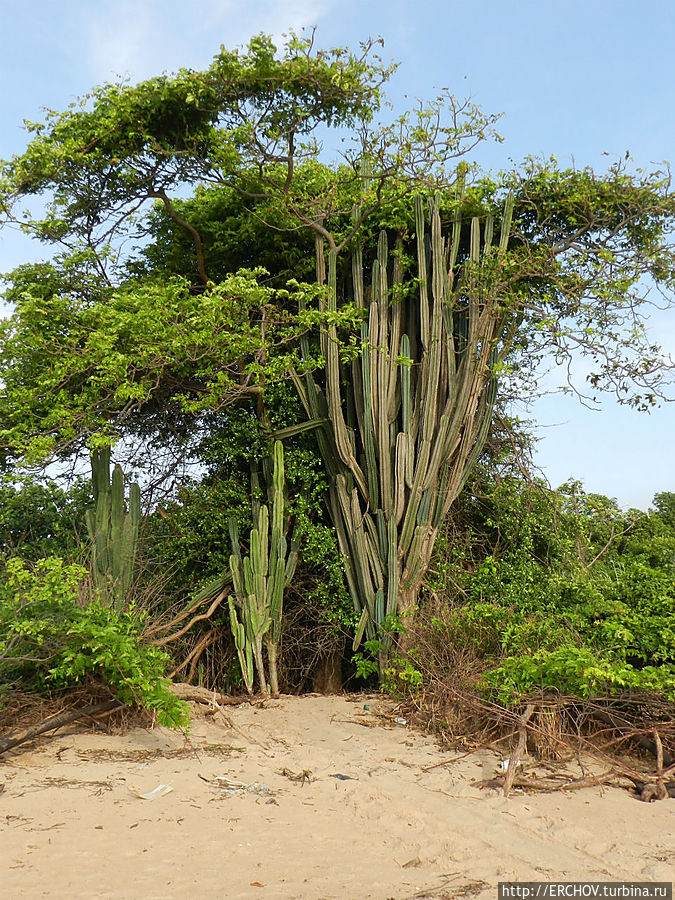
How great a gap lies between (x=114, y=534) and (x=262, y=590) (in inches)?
67.7

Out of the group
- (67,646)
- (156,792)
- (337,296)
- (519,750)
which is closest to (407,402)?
(337,296)

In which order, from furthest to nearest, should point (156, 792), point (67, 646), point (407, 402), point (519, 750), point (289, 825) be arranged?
1. point (407, 402)
2. point (67, 646)
3. point (519, 750)
4. point (156, 792)
5. point (289, 825)

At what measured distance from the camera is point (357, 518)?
9008 millimetres

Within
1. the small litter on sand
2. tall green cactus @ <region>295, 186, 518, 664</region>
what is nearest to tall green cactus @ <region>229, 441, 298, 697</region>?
tall green cactus @ <region>295, 186, 518, 664</region>

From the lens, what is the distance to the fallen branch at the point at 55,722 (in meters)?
5.59

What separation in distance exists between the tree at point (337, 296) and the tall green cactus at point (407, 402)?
27 millimetres

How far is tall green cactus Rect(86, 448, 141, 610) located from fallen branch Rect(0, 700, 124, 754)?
3.58 ft

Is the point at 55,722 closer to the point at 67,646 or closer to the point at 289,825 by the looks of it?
the point at 67,646

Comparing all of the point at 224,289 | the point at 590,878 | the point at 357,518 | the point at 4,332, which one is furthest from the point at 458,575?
the point at 4,332

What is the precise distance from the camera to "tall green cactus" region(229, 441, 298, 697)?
Answer: 26.6 feet

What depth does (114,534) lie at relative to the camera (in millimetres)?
7645

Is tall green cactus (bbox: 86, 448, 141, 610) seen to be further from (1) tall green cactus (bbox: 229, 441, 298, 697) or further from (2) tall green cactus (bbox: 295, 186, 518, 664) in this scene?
(2) tall green cactus (bbox: 295, 186, 518, 664)

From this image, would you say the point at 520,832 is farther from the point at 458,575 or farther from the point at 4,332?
the point at 4,332

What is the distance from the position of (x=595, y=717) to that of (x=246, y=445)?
17.3ft
